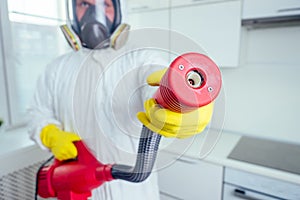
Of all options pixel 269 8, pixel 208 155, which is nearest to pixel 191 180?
pixel 208 155

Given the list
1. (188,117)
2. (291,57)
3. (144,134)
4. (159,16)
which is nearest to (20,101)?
(159,16)

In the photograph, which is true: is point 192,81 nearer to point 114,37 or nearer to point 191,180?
point 114,37

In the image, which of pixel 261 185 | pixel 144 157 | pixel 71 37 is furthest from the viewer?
pixel 261 185

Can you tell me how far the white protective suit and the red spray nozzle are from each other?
0.18 meters

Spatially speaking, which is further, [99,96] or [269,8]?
[269,8]

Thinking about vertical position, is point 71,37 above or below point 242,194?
above

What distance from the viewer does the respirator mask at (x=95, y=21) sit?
77cm

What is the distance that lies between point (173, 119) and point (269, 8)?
1.04 m

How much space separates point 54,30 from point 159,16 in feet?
2.46

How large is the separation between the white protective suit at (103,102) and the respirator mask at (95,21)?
0.15 ft

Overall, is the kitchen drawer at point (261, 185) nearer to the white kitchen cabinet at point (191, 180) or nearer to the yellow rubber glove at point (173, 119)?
the white kitchen cabinet at point (191, 180)

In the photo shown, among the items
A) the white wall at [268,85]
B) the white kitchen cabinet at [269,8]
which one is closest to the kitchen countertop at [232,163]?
the white wall at [268,85]

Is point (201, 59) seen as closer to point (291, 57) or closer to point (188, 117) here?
point (188, 117)

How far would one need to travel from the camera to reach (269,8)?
42.1 inches
